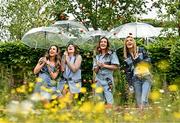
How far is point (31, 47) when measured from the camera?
13.7 m

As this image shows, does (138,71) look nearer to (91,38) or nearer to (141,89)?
(141,89)

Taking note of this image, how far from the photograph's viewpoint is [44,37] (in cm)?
1380

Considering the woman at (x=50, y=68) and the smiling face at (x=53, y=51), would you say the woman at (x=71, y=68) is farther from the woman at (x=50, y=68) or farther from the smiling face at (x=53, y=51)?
the smiling face at (x=53, y=51)

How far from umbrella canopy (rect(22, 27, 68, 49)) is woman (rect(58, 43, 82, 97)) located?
2.86 m

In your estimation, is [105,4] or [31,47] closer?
[31,47]

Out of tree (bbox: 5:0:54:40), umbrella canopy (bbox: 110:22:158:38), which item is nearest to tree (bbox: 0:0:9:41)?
tree (bbox: 5:0:54:40)

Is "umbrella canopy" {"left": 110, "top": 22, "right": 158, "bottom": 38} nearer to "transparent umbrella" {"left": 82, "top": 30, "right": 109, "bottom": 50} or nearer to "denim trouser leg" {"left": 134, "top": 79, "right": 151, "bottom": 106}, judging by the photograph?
"transparent umbrella" {"left": 82, "top": 30, "right": 109, "bottom": 50}

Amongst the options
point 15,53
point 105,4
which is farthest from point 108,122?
point 105,4

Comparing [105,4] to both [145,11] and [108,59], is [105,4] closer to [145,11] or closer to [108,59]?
[145,11]

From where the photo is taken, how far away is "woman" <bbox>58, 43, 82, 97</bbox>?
1047 centimetres

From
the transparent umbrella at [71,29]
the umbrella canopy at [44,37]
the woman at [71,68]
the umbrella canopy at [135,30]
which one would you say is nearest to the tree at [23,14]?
the umbrella canopy at [135,30]

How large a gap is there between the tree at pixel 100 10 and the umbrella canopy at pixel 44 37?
280 cm

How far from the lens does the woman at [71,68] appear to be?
412 inches

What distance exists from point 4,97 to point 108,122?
7.78 ft
